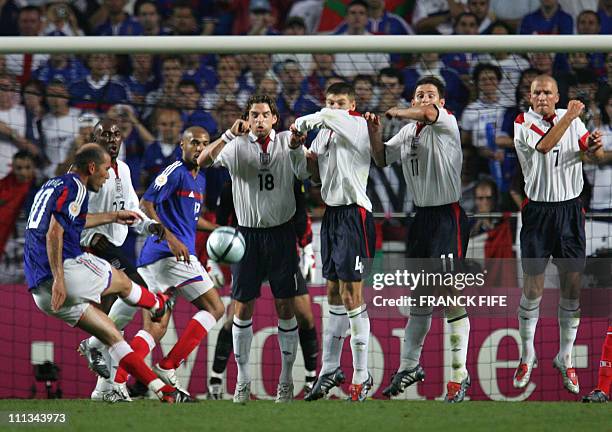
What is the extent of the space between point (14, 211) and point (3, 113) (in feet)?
2.89

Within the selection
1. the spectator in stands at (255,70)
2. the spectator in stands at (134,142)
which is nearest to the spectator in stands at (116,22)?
the spectator in stands at (255,70)

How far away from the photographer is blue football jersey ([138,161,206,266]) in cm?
850

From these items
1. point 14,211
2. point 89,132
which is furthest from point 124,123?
point 14,211

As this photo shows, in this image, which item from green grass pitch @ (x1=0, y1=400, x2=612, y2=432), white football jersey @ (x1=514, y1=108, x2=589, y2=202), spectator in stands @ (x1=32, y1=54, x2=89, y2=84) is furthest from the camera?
spectator in stands @ (x1=32, y1=54, x2=89, y2=84)

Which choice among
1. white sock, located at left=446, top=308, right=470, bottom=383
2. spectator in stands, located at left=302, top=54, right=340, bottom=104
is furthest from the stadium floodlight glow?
spectator in stands, located at left=302, top=54, right=340, bottom=104

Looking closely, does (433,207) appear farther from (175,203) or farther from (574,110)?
(175,203)

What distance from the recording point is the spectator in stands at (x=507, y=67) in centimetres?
998

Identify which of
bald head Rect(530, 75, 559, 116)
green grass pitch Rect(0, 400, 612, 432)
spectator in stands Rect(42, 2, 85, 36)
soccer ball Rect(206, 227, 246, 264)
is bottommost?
green grass pitch Rect(0, 400, 612, 432)

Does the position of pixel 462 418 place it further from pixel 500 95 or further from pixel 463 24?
pixel 463 24

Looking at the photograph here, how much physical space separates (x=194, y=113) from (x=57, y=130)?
1.15 metres

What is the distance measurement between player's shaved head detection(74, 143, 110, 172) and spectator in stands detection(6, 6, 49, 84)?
255 centimetres

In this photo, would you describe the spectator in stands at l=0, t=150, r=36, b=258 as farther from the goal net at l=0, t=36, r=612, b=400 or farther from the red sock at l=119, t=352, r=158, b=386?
the red sock at l=119, t=352, r=158, b=386

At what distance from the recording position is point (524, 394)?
9.05m

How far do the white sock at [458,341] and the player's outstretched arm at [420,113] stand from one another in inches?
50.3
